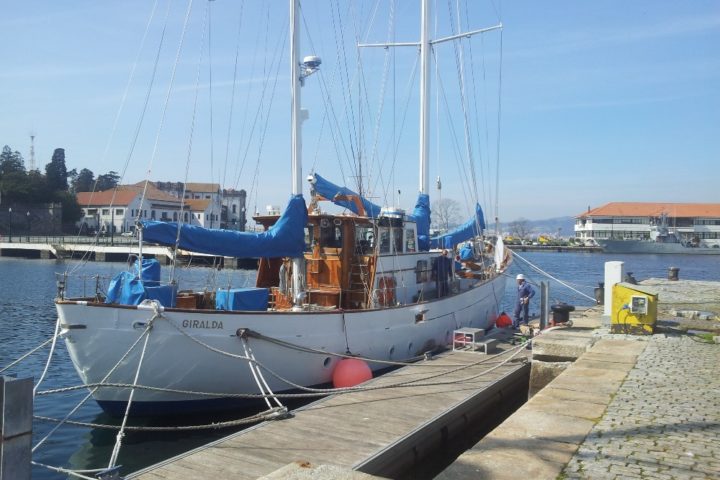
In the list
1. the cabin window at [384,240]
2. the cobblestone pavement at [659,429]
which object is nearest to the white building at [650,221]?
the cabin window at [384,240]

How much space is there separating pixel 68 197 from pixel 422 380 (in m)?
92.8

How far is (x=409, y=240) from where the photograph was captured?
54.3 ft

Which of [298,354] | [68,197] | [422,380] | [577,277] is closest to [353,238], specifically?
[298,354]

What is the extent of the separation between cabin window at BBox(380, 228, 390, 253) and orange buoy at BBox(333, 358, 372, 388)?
340 centimetres

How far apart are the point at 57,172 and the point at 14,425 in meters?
114

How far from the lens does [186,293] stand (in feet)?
44.2

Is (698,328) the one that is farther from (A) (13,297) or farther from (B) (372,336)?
(A) (13,297)

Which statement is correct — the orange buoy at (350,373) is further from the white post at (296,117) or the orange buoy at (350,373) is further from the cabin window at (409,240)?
the cabin window at (409,240)

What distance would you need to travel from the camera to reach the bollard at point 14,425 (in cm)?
475

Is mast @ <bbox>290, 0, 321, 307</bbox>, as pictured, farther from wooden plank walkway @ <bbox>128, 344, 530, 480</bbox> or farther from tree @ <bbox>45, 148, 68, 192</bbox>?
tree @ <bbox>45, 148, 68, 192</bbox>

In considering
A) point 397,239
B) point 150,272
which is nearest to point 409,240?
point 397,239

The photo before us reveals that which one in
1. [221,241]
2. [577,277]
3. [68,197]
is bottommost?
[577,277]

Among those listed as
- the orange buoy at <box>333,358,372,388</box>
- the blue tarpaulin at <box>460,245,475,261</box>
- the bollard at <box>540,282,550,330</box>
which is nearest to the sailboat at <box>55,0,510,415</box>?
the orange buoy at <box>333,358,372,388</box>

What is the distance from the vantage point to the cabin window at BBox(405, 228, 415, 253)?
16322mm
